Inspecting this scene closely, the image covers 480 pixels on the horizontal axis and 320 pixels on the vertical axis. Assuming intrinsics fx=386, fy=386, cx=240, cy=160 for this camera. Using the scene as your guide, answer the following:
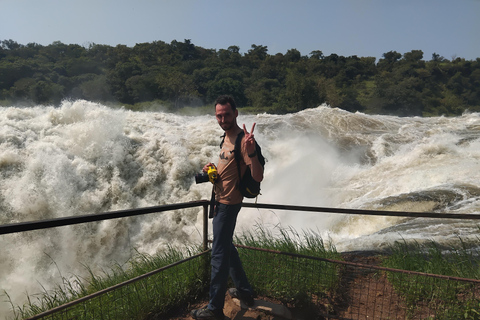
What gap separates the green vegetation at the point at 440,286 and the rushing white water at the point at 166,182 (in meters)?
Result: 1.56

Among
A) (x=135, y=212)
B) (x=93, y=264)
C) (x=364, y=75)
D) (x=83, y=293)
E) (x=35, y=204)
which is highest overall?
(x=364, y=75)

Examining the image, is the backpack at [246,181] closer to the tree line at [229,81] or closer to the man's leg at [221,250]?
the man's leg at [221,250]

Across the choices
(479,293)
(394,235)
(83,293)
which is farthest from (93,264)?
(479,293)

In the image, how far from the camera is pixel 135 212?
8.04ft

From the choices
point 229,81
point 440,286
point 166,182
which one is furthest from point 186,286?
point 229,81

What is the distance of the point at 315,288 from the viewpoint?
10.0 feet

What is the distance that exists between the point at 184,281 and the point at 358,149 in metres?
10.9

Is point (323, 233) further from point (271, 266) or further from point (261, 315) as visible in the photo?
point (261, 315)

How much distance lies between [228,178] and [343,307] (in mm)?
1514

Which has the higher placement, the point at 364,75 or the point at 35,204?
the point at 364,75

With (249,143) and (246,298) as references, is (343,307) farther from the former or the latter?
(249,143)

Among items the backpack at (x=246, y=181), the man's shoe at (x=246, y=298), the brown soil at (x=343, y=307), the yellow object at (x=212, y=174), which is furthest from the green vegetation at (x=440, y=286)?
the yellow object at (x=212, y=174)

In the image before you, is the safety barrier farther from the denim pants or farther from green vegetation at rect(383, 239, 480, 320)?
the denim pants

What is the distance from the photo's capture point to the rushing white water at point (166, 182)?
707cm
